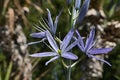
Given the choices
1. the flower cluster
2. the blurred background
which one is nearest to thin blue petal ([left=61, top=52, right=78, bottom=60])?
the flower cluster

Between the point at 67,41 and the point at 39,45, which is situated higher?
the point at 67,41

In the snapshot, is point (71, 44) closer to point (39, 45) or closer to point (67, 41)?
point (67, 41)

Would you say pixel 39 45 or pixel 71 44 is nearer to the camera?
pixel 71 44

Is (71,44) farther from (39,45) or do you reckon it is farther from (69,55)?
(39,45)

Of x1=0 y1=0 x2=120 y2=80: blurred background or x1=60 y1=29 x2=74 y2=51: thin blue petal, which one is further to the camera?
x1=0 y1=0 x2=120 y2=80: blurred background

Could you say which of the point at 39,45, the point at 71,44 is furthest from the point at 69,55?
the point at 39,45

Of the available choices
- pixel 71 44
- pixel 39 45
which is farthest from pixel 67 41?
pixel 39 45

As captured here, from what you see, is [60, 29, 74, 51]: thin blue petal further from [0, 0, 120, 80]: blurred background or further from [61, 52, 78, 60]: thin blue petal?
[0, 0, 120, 80]: blurred background

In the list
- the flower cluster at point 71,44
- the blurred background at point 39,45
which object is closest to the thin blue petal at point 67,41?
the flower cluster at point 71,44

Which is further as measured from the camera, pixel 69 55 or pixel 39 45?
pixel 39 45

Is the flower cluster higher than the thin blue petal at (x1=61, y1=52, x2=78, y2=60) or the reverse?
higher

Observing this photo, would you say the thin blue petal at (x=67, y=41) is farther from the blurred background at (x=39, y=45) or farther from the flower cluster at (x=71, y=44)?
the blurred background at (x=39, y=45)
